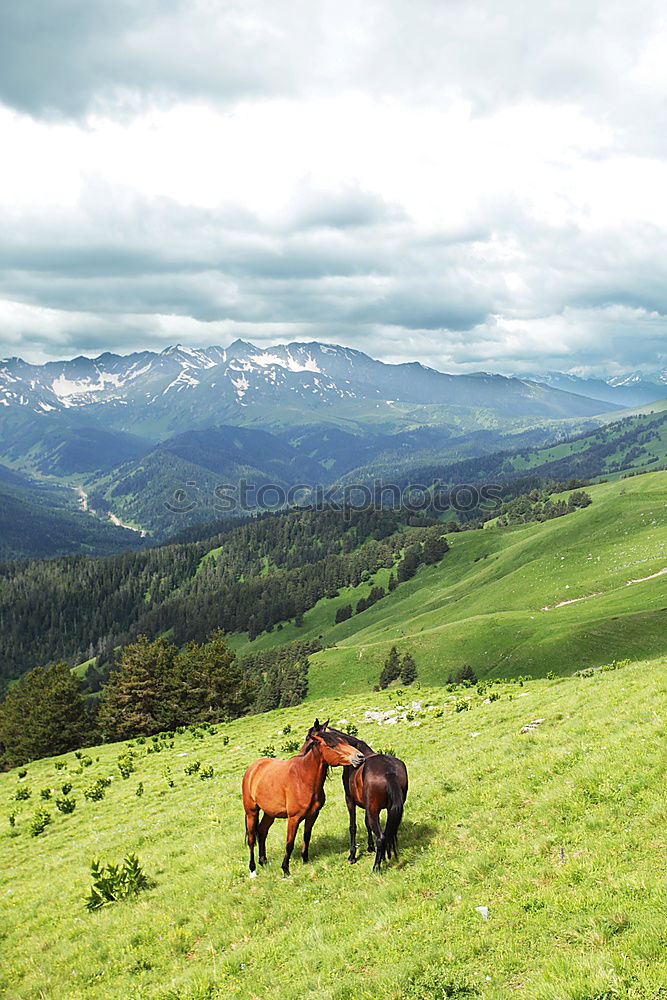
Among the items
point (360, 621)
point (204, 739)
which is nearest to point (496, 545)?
point (360, 621)

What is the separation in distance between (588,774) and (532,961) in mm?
6848

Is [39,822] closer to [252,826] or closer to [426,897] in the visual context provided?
[252,826]

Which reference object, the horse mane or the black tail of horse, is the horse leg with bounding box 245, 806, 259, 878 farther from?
the black tail of horse

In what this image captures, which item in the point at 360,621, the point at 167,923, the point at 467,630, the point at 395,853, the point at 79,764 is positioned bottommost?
the point at 360,621

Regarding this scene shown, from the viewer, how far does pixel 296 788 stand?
43.0ft

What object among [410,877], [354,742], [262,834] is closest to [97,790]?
[262,834]

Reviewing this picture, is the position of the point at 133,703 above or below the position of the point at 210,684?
below

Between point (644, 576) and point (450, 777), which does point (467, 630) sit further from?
point (450, 777)

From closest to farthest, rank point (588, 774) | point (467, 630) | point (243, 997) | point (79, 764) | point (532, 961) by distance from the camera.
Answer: point (532, 961), point (243, 997), point (588, 774), point (79, 764), point (467, 630)

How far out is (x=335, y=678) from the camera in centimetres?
8888

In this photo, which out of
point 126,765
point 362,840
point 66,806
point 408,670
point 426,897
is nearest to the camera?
point 426,897

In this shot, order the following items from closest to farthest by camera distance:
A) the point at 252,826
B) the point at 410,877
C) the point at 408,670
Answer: the point at 410,877 < the point at 252,826 < the point at 408,670

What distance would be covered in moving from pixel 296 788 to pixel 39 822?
20.7 metres

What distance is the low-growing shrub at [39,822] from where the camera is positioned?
24.8 m
